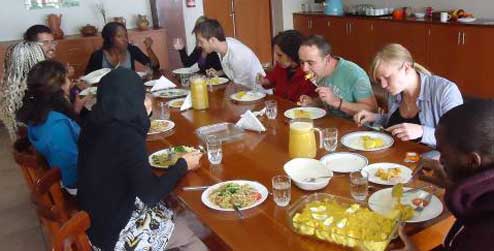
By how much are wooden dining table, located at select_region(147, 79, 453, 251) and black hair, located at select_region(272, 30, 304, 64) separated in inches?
12.4

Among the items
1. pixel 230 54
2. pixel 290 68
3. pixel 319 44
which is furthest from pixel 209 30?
pixel 319 44

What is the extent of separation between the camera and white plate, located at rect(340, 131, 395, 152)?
75.0 inches

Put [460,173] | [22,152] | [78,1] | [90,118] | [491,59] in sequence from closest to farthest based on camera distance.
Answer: [460,173] → [90,118] → [22,152] → [491,59] → [78,1]

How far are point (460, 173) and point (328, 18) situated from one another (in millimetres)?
5534

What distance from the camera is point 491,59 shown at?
4.56m

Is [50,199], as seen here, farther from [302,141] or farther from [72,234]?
[302,141]

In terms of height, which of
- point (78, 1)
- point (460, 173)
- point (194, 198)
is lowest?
point (194, 198)

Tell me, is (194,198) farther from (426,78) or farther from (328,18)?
(328,18)

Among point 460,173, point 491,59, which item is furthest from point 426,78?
point 491,59

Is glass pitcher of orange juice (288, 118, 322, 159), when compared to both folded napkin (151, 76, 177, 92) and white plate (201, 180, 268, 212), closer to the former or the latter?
white plate (201, 180, 268, 212)

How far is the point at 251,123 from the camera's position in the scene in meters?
2.24

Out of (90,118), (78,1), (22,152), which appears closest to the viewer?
(90,118)

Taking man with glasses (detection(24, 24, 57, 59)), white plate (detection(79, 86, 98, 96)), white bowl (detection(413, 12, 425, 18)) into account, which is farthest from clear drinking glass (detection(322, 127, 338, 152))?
white bowl (detection(413, 12, 425, 18))

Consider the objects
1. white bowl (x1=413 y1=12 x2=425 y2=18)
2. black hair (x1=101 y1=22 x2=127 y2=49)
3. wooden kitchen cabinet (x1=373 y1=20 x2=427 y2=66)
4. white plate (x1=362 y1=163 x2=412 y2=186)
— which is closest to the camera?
white plate (x1=362 y1=163 x2=412 y2=186)
